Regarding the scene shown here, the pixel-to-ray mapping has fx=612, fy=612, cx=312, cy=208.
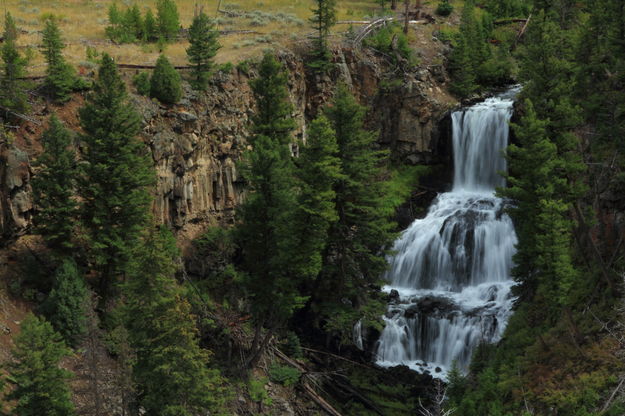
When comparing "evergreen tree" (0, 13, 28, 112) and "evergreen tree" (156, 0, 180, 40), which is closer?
"evergreen tree" (0, 13, 28, 112)

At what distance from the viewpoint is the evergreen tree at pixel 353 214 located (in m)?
32.7

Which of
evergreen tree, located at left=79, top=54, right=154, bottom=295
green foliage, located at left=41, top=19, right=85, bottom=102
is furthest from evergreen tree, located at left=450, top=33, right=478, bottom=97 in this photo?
green foliage, located at left=41, top=19, right=85, bottom=102

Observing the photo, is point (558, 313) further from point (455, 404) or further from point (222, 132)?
point (222, 132)

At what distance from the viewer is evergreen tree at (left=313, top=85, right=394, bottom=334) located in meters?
32.7

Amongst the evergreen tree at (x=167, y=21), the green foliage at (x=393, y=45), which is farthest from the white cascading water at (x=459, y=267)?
the evergreen tree at (x=167, y=21)

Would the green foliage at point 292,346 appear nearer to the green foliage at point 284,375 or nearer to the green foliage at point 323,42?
the green foliage at point 284,375

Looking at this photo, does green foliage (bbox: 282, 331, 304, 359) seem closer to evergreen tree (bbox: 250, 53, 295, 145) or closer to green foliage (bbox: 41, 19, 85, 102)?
evergreen tree (bbox: 250, 53, 295, 145)

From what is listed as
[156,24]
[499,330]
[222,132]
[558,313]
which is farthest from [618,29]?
[156,24]

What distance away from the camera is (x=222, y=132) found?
129ft

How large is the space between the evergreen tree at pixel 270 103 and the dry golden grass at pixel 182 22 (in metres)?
8.22

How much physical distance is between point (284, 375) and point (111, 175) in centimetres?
1329

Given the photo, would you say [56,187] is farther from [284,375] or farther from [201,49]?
[201,49]

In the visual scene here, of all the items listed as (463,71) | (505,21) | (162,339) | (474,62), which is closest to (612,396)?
(162,339)

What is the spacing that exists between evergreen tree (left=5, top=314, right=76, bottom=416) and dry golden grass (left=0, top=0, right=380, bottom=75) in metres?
21.5
